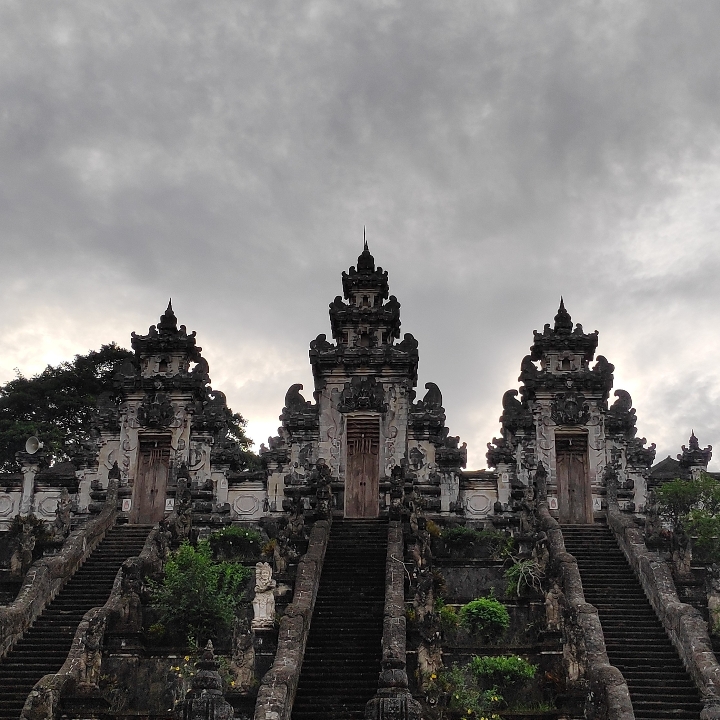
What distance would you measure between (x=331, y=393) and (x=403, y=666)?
12.9m

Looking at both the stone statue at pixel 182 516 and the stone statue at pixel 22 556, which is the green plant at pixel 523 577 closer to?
the stone statue at pixel 182 516

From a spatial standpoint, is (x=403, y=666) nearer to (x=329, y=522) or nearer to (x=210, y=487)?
(x=329, y=522)

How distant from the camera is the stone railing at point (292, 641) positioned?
13773 millimetres

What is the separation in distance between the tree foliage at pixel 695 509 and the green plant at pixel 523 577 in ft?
12.5

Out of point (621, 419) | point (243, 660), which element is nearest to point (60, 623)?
point (243, 660)

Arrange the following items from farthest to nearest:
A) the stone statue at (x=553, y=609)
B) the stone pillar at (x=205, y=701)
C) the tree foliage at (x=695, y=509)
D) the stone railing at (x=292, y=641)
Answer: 1. the tree foliage at (x=695, y=509)
2. the stone statue at (x=553, y=609)
3. the stone railing at (x=292, y=641)
4. the stone pillar at (x=205, y=701)

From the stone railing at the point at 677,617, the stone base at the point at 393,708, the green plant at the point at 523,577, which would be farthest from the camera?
the green plant at the point at 523,577

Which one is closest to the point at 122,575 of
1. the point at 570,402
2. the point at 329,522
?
the point at 329,522

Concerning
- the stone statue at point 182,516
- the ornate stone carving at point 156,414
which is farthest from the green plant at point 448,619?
the ornate stone carving at point 156,414

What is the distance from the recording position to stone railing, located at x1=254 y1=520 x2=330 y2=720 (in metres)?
13.8

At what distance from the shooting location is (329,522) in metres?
21.5

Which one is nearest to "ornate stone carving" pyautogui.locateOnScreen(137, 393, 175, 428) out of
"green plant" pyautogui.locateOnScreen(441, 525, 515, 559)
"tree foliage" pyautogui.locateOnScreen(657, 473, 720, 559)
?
"green plant" pyautogui.locateOnScreen(441, 525, 515, 559)

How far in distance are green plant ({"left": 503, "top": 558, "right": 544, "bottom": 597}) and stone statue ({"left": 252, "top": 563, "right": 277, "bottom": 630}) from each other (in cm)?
506

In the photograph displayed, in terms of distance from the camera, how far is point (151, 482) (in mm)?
26531
